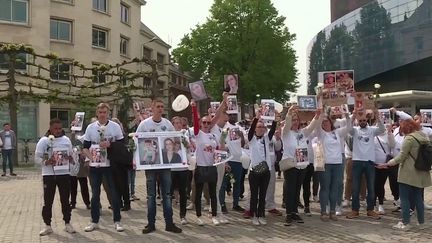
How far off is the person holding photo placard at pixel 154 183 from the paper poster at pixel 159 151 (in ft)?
0.39

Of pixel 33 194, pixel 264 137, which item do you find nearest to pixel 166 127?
pixel 264 137

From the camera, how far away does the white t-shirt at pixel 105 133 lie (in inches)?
353

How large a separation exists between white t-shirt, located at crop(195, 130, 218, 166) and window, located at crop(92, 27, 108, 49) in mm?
37262

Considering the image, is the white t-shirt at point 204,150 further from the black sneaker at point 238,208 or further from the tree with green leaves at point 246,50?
the tree with green leaves at point 246,50

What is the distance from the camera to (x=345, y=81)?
1047 cm

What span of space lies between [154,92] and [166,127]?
80.3 feet

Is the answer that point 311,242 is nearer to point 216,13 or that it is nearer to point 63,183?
point 63,183

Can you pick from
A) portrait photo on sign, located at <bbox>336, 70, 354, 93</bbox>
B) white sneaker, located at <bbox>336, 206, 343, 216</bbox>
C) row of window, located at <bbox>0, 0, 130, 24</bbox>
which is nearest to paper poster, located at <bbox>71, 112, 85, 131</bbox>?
portrait photo on sign, located at <bbox>336, 70, 354, 93</bbox>

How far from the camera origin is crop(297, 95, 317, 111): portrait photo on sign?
10078mm

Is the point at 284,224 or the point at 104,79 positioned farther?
the point at 104,79

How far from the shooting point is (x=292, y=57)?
42500 millimetres

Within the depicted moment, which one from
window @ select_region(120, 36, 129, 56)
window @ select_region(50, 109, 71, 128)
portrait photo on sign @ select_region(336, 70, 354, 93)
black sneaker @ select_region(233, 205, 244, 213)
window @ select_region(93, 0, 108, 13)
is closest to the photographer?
portrait photo on sign @ select_region(336, 70, 354, 93)

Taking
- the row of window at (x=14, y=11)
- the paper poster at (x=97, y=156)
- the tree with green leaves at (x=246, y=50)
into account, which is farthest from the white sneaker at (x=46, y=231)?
the row of window at (x=14, y=11)

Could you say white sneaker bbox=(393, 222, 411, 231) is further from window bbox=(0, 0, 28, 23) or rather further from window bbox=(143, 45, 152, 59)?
window bbox=(143, 45, 152, 59)
